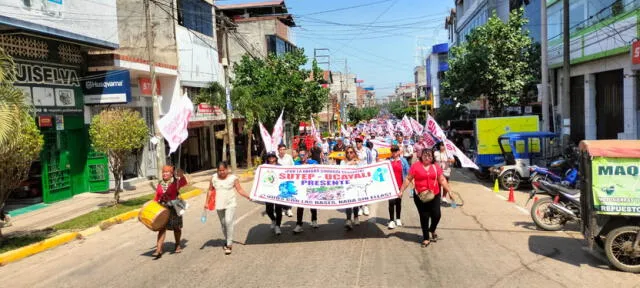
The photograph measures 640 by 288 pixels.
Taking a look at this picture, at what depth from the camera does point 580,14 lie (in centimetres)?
2245

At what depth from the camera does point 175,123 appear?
1291 cm

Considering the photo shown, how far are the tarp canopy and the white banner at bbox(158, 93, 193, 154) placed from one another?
8956mm

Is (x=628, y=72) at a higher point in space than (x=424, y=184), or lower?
higher

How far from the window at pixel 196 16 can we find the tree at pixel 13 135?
1655 cm

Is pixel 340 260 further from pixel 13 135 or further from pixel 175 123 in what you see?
pixel 175 123

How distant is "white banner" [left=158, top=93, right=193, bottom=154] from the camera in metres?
12.5

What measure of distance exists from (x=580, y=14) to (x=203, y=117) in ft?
61.2

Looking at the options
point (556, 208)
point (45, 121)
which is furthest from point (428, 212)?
point (45, 121)

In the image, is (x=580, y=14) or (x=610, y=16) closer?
(x=610, y=16)

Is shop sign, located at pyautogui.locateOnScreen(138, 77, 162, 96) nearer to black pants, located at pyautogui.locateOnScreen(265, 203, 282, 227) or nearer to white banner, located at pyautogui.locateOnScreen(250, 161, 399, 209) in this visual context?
black pants, located at pyautogui.locateOnScreen(265, 203, 282, 227)

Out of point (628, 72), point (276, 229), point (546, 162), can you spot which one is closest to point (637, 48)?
point (628, 72)

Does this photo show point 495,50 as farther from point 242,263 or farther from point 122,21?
point 242,263

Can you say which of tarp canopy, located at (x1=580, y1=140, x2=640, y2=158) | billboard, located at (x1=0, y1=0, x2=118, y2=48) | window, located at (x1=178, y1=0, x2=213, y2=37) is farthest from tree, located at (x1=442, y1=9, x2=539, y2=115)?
tarp canopy, located at (x1=580, y1=140, x2=640, y2=158)

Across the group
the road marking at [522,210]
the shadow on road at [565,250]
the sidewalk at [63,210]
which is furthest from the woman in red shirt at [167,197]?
the road marking at [522,210]
